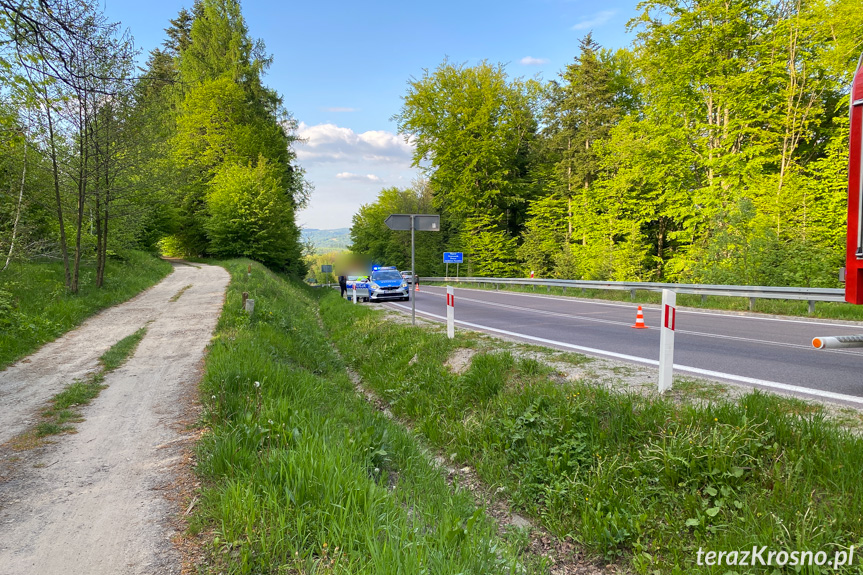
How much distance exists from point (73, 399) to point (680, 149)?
75.3 ft

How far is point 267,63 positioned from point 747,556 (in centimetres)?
4549

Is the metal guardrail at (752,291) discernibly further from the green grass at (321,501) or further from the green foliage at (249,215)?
the green foliage at (249,215)

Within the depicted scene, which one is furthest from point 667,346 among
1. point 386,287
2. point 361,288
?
point 361,288

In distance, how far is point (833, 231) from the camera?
15.7m

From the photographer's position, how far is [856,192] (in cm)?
419

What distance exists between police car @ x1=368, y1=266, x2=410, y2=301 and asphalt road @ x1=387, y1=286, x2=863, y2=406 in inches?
318

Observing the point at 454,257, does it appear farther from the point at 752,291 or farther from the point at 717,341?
the point at 717,341

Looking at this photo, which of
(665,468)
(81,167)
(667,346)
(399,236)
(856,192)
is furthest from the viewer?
(399,236)

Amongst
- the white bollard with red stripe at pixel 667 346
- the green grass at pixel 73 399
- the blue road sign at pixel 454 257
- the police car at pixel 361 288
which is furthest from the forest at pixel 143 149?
the blue road sign at pixel 454 257

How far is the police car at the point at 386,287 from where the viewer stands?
2207 centimetres

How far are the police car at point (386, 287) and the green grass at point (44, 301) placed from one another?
9.85m

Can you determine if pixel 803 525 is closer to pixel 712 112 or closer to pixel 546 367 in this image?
pixel 546 367

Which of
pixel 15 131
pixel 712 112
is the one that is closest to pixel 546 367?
pixel 15 131

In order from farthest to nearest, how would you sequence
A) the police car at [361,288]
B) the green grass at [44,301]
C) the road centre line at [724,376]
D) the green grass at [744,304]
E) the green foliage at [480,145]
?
the green foliage at [480,145] < the police car at [361,288] < the green grass at [744,304] < the green grass at [44,301] < the road centre line at [724,376]
